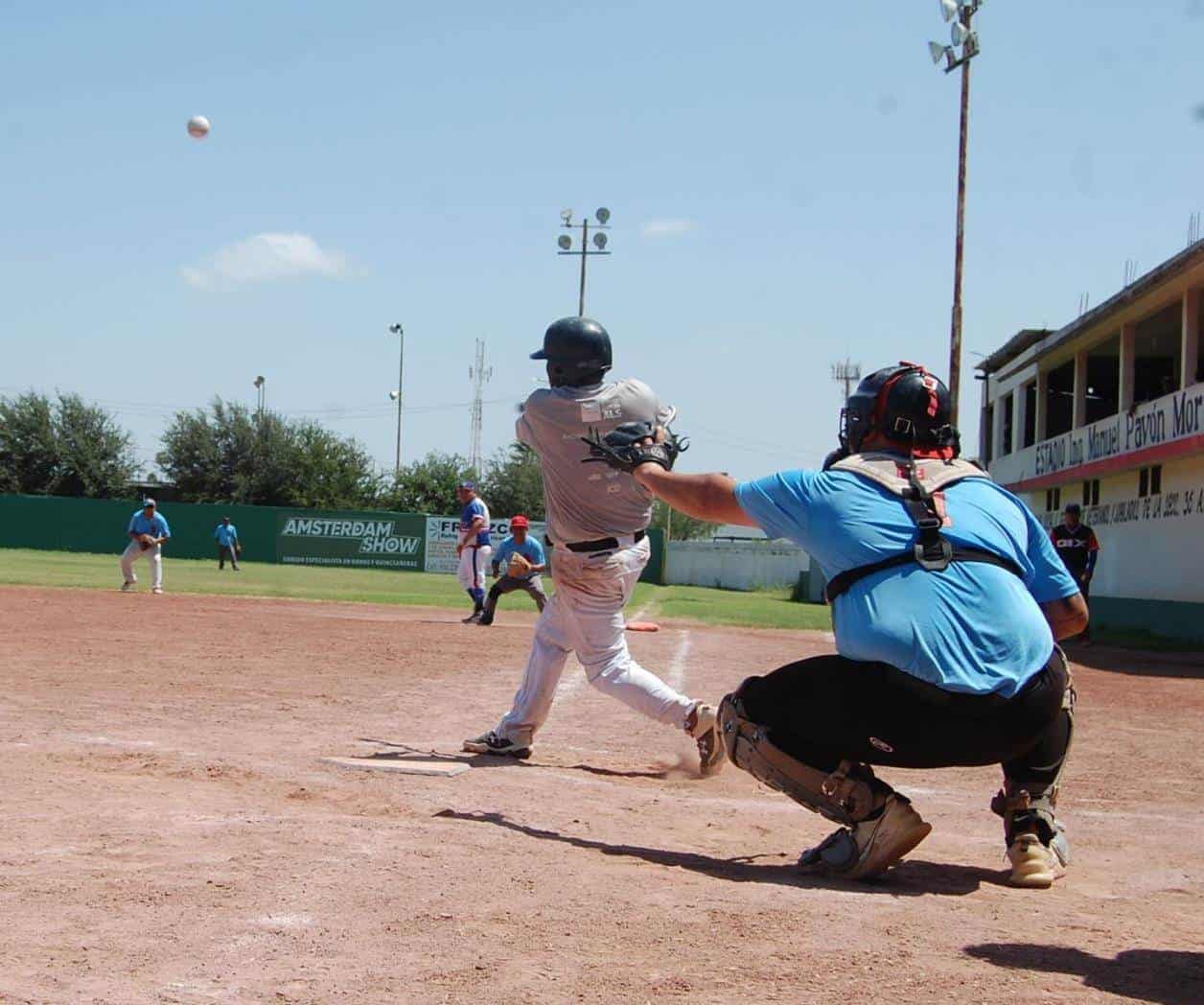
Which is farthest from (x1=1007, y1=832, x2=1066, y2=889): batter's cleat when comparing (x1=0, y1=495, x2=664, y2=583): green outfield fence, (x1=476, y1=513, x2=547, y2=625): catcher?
(x1=0, y1=495, x2=664, y2=583): green outfield fence

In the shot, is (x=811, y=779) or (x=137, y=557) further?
(x=137, y=557)

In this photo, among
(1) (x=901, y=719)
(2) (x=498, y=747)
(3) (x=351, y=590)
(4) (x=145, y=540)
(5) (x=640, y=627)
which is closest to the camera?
(1) (x=901, y=719)

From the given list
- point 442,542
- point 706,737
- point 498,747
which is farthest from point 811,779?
point 442,542

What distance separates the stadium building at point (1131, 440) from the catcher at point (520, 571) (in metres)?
12.1

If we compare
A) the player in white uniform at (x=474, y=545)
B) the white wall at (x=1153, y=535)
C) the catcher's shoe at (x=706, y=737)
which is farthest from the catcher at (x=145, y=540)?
the catcher's shoe at (x=706, y=737)

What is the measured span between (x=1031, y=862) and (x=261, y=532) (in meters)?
51.2

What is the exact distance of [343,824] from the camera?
4.52m

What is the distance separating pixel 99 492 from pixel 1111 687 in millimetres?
67762

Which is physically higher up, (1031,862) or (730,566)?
(730,566)

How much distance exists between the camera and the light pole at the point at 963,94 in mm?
31172

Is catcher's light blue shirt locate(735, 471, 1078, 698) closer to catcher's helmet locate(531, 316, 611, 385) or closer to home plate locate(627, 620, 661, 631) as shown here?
catcher's helmet locate(531, 316, 611, 385)

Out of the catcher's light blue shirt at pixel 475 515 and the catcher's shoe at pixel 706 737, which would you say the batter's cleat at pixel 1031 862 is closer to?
the catcher's shoe at pixel 706 737

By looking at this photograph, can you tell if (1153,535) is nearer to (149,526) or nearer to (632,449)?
(149,526)

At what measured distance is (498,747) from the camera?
21.6 ft
